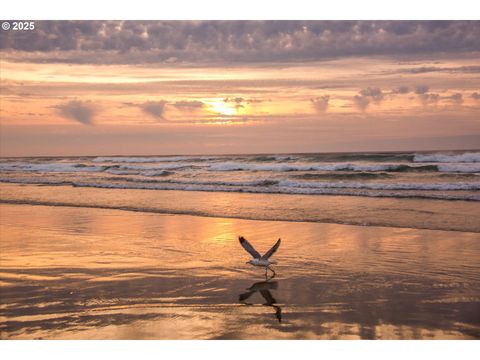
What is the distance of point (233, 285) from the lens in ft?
19.2

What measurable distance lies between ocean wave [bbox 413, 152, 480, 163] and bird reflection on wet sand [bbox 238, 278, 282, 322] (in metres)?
22.1

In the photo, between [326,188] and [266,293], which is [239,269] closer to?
[266,293]

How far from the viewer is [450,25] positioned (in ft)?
20.8

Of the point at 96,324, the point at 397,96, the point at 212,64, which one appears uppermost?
the point at 212,64

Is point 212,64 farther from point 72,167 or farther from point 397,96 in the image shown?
point 72,167

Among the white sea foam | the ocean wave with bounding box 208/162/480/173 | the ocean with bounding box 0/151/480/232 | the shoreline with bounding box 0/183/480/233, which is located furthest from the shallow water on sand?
the ocean wave with bounding box 208/162/480/173

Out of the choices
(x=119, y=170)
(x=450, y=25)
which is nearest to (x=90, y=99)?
(x=450, y=25)

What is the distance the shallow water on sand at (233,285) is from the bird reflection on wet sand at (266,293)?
0.01 metres

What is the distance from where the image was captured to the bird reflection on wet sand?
5.12 meters

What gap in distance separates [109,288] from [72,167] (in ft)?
94.1

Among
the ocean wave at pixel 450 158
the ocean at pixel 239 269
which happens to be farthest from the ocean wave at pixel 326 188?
the ocean wave at pixel 450 158

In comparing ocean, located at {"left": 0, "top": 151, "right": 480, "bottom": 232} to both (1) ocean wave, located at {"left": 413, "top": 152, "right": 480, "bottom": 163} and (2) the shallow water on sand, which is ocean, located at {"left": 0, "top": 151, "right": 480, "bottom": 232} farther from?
(2) the shallow water on sand

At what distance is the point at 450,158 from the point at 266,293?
914 inches

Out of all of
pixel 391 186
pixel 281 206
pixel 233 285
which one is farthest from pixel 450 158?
pixel 233 285
